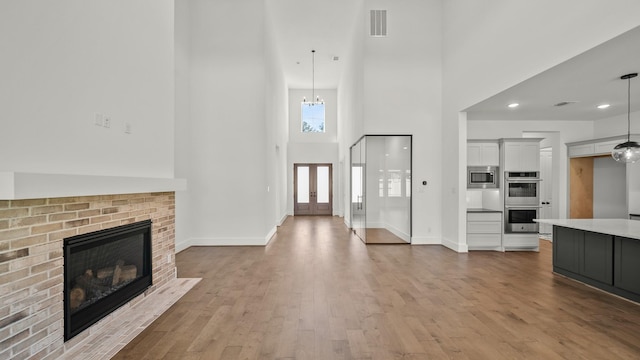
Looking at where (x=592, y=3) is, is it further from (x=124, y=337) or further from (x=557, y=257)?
(x=124, y=337)

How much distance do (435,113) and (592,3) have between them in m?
3.73

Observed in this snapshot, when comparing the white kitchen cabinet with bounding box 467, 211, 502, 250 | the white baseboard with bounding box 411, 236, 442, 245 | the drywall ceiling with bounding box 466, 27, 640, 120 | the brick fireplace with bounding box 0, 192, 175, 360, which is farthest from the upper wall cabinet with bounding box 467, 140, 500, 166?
the brick fireplace with bounding box 0, 192, 175, 360

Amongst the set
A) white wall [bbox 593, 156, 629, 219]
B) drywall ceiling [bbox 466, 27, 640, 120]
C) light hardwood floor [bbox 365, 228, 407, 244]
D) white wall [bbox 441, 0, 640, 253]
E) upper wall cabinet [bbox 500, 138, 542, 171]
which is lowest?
light hardwood floor [bbox 365, 228, 407, 244]

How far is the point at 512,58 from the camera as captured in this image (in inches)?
169

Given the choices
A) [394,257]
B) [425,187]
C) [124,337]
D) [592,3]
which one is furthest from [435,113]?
[124,337]

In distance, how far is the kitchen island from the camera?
3.51 meters

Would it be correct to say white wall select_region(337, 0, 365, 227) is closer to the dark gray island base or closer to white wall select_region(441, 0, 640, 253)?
white wall select_region(441, 0, 640, 253)

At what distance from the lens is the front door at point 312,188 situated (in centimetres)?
1255

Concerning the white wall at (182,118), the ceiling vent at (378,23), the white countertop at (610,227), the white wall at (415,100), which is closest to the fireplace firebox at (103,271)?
the white wall at (182,118)

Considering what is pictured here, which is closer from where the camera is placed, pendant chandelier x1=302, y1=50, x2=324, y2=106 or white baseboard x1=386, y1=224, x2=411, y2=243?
white baseboard x1=386, y1=224, x2=411, y2=243

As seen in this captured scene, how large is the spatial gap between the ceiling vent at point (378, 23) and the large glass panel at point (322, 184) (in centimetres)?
653

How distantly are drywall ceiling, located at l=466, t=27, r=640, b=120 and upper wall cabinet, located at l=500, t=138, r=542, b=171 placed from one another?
22.3 inches

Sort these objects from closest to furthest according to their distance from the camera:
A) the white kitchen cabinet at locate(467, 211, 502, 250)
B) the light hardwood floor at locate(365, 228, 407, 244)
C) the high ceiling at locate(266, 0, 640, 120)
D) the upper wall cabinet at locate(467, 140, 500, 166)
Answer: the high ceiling at locate(266, 0, 640, 120) → the white kitchen cabinet at locate(467, 211, 502, 250) → the upper wall cabinet at locate(467, 140, 500, 166) → the light hardwood floor at locate(365, 228, 407, 244)

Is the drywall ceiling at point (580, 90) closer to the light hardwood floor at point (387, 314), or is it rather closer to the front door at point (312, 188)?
the light hardwood floor at point (387, 314)
